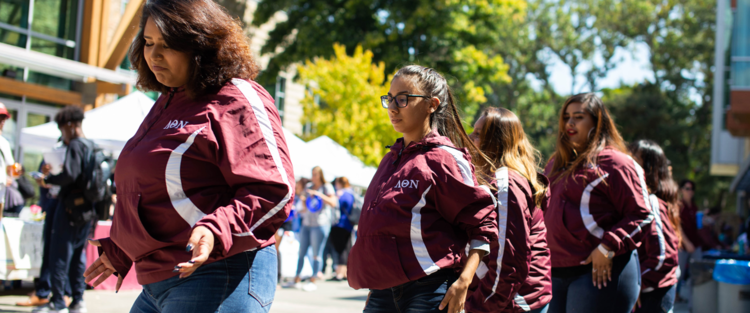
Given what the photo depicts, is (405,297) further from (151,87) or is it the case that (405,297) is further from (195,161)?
(151,87)

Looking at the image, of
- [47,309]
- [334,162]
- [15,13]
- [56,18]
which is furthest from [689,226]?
[15,13]

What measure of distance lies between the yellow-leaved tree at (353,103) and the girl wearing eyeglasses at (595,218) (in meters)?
16.0

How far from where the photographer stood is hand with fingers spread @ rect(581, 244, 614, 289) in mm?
3740

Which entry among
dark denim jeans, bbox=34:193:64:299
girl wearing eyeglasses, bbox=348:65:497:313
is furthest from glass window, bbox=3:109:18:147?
girl wearing eyeglasses, bbox=348:65:497:313

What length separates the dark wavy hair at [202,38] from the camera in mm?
2145

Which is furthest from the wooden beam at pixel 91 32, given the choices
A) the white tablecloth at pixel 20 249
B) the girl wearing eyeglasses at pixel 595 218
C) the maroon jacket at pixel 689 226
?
the girl wearing eyeglasses at pixel 595 218

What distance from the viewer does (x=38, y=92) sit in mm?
13875

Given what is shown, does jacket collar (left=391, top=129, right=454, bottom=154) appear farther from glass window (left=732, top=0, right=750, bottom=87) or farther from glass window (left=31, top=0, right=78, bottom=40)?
glass window (left=732, top=0, right=750, bottom=87)

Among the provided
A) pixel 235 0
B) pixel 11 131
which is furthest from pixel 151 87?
pixel 235 0

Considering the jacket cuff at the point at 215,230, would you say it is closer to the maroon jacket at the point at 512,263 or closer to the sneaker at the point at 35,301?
the maroon jacket at the point at 512,263

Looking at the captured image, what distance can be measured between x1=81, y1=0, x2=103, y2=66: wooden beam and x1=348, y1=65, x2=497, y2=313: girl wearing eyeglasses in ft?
43.5

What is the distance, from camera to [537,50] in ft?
115

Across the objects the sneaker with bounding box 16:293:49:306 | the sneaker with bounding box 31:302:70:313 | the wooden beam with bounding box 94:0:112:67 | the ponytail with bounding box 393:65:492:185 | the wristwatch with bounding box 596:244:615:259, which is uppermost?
the wooden beam with bounding box 94:0:112:67

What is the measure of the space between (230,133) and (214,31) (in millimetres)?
382
